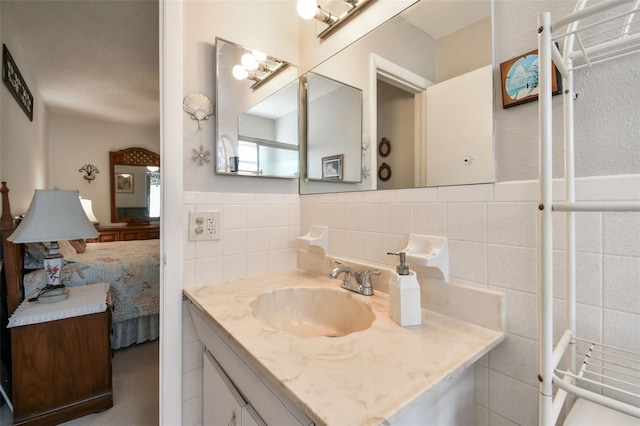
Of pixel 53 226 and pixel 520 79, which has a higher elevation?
pixel 520 79

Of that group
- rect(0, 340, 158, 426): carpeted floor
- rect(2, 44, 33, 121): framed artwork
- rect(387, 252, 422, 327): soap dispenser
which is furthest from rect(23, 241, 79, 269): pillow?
rect(387, 252, 422, 327): soap dispenser

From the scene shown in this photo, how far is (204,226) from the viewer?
1.11 metres

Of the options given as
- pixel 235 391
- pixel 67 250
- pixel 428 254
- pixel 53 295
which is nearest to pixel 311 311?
pixel 235 391

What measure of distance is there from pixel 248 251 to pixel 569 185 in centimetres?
109

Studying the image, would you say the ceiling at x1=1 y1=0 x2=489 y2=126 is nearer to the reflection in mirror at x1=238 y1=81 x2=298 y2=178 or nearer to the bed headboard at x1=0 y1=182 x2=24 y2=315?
the reflection in mirror at x1=238 y1=81 x2=298 y2=178

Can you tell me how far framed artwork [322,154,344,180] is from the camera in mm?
1198

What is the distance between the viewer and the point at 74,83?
2848 millimetres

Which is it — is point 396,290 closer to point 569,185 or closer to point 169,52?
point 569,185

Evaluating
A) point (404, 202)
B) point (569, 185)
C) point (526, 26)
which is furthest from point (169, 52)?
point (569, 185)

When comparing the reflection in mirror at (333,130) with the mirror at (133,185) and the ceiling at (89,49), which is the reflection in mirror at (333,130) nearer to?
the ceiling at (89,49)

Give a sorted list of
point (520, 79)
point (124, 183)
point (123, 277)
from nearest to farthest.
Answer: point (520, 79) < point (123, 277) < point (124, 183)

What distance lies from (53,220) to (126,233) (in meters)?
2.90

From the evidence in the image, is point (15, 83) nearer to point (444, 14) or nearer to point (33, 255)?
point (33, 255)

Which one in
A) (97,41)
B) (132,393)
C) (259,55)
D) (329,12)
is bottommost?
(132,393)
